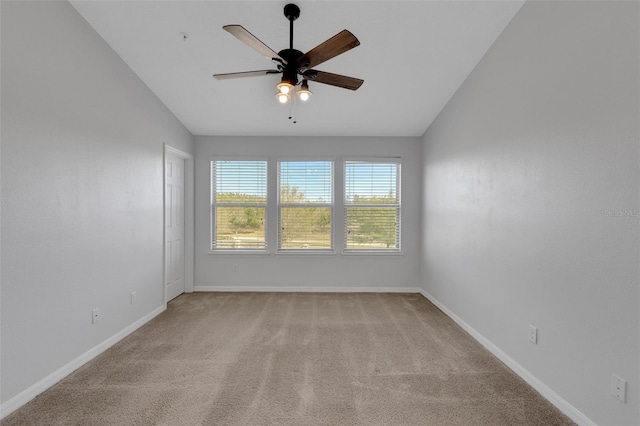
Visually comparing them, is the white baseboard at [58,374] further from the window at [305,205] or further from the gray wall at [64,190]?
the window at [305,205]

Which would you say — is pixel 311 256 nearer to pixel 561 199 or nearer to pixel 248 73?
pixel 248 73

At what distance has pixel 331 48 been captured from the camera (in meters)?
1.94

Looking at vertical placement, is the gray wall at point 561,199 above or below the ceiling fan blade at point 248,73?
below

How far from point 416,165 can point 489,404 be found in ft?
11.4

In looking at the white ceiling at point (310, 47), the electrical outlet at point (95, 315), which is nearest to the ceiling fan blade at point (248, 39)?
the white ceiling at point (310, 47)

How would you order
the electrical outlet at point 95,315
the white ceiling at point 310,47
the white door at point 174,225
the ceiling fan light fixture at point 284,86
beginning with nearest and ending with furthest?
the ceiling fan light fixture at point 284,86 < the white ceiling at point 310,47 < the electrical outlet at point 95,315 < the white door at point 174,225

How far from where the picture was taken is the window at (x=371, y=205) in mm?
4863

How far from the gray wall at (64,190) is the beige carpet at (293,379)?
1.27ft

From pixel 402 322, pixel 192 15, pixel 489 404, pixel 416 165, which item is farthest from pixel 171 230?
pixel 489 404

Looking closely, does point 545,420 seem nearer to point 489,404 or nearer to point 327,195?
point 489,404

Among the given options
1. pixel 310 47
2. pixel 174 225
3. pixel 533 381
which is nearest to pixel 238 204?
pixel 174 225

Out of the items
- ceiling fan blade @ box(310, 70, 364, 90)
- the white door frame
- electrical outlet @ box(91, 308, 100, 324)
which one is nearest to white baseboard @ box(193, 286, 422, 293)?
the white door frame

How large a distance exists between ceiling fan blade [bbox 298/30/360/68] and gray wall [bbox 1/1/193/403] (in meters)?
1.88

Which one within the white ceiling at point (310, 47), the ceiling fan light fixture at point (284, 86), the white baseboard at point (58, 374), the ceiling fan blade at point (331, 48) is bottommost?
the white baseboard at point (58, 374)
